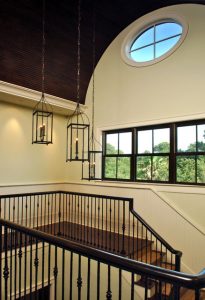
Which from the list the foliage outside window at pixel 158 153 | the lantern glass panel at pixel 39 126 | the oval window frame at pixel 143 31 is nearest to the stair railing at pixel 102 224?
the foliage outside window at pixel 158 153

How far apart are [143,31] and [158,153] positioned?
3033 mm

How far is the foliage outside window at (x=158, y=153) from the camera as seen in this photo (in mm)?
4965

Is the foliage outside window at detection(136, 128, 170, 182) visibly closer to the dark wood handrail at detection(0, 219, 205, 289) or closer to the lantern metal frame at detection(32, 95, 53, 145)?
the lantern metal frame at detection(32, 95, 53, 145)

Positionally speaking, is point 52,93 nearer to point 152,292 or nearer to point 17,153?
point 17,153

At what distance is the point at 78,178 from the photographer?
6.95 m

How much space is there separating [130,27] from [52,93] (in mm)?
2536

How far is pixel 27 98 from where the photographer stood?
5.62 metres

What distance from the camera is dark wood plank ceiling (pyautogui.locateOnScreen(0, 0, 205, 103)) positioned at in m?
4.88

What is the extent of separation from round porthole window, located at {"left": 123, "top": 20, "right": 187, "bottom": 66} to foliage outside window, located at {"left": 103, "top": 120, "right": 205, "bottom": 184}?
1.64 metres

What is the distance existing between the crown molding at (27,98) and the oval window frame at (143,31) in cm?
177

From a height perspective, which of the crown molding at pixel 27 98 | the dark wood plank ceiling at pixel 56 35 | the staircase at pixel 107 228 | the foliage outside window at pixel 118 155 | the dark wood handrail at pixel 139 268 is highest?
the dark wood plank ceiling at pixel 56 35

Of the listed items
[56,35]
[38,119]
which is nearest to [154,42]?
[56,35]

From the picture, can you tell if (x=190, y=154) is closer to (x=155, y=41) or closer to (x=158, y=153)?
(x=158, y=153)

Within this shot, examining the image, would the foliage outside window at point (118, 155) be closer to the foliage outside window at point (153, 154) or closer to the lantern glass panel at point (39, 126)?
the foliage outside window at point (153, 154)
